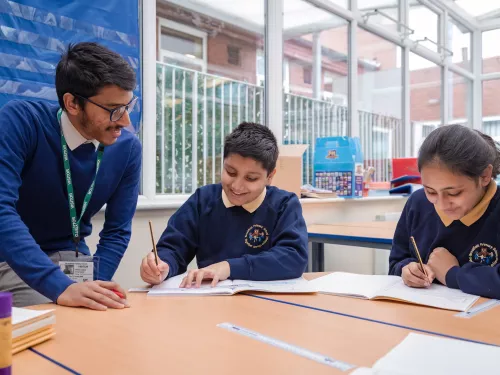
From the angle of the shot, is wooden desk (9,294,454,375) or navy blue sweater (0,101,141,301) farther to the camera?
navy blue sweater (0,101,141,301)

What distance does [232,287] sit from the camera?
127 cm

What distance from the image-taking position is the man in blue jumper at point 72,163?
1394mm

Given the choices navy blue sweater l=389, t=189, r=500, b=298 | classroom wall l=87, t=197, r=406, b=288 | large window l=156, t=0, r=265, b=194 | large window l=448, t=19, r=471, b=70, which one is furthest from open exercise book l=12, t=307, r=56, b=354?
large window l=448, t=19, r=471, b=70

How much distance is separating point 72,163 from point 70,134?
0.10 m

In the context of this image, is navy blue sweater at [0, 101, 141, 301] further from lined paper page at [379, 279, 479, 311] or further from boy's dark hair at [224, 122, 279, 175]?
lined paper page at [379, 279, 479, 311]

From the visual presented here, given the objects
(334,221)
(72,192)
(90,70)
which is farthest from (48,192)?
(334,221)

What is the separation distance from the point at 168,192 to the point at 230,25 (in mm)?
1201

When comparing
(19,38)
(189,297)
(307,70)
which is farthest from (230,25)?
(189,297)

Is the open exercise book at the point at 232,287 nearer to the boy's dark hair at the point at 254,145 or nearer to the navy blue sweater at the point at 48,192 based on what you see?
the navy blue sweater at the point at 48,192

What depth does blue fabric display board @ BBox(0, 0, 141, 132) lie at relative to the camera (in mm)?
1767

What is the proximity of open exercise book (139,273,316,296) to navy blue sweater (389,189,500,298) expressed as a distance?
0.38 metres

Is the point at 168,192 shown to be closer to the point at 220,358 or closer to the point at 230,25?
the point at 230,25

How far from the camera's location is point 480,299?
1173 mm

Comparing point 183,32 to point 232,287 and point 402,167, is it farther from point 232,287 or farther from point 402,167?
point 402,167
